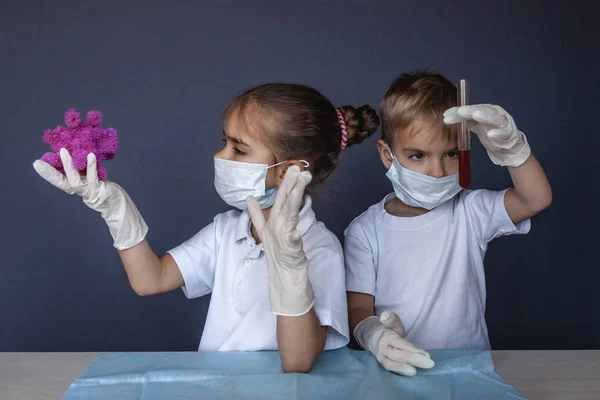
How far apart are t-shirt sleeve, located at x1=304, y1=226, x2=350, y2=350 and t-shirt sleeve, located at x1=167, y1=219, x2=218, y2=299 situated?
10.5 inches

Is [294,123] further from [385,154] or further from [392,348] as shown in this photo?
[392,348]

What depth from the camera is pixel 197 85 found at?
95.9 inches

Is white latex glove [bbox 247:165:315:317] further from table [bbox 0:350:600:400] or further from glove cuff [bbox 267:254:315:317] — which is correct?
table [bbox 0:350:600:400]

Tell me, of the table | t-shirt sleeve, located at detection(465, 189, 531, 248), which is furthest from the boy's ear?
the table

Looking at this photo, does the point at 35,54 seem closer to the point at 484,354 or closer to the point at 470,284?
the point at 470,284

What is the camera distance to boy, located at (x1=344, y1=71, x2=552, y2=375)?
1698 mm

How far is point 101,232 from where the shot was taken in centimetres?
246

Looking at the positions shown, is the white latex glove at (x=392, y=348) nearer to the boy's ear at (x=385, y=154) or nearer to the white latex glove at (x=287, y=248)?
the white latex glove at (x=287, y=248)

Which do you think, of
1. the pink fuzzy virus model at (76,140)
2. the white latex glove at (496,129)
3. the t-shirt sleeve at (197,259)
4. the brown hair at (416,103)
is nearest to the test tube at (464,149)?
the white latex glove at (496,129)

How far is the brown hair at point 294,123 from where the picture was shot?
1.62 m

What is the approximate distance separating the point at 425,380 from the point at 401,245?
53 cm

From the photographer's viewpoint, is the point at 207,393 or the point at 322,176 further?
the point at 322,176

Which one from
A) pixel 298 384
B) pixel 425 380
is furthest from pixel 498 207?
pixel 298 384

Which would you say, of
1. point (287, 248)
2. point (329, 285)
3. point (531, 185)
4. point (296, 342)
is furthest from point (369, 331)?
point (531, 185)
